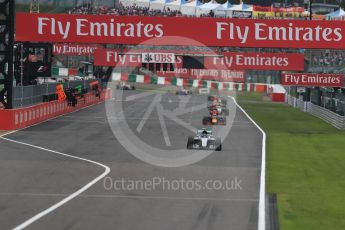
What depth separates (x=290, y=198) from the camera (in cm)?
1891

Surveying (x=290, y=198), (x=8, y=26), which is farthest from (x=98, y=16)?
(x=290, y=198)

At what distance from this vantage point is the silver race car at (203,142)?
1143 inches

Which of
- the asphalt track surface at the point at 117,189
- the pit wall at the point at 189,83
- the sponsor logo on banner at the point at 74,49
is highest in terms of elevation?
the sponsor logo on banner at the point at 74,49

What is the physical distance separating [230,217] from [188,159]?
1084 cm

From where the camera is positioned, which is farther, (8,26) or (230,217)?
(8,26)

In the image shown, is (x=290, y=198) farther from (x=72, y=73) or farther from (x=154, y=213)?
(x=72, y=73)

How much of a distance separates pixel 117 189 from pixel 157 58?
23449 millimetres

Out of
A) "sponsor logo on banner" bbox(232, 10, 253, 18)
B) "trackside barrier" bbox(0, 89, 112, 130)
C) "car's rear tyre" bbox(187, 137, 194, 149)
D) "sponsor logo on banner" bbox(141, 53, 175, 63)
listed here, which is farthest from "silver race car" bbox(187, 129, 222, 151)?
"sponsor logo on banner" bbox(232, 10, 253, 18)

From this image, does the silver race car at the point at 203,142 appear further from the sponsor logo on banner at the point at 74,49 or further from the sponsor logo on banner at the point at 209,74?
the sponsor logo on banner at the point at 209,74

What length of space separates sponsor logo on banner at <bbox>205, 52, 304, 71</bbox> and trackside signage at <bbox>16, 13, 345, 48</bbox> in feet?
11.0

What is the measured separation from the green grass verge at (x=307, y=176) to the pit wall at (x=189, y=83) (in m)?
59.8

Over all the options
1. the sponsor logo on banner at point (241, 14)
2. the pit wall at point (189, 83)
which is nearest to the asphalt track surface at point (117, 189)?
the pit wall at point (189, 83)

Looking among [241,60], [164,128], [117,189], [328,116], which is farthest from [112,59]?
[117,189]

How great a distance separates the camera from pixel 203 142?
2930 cm
